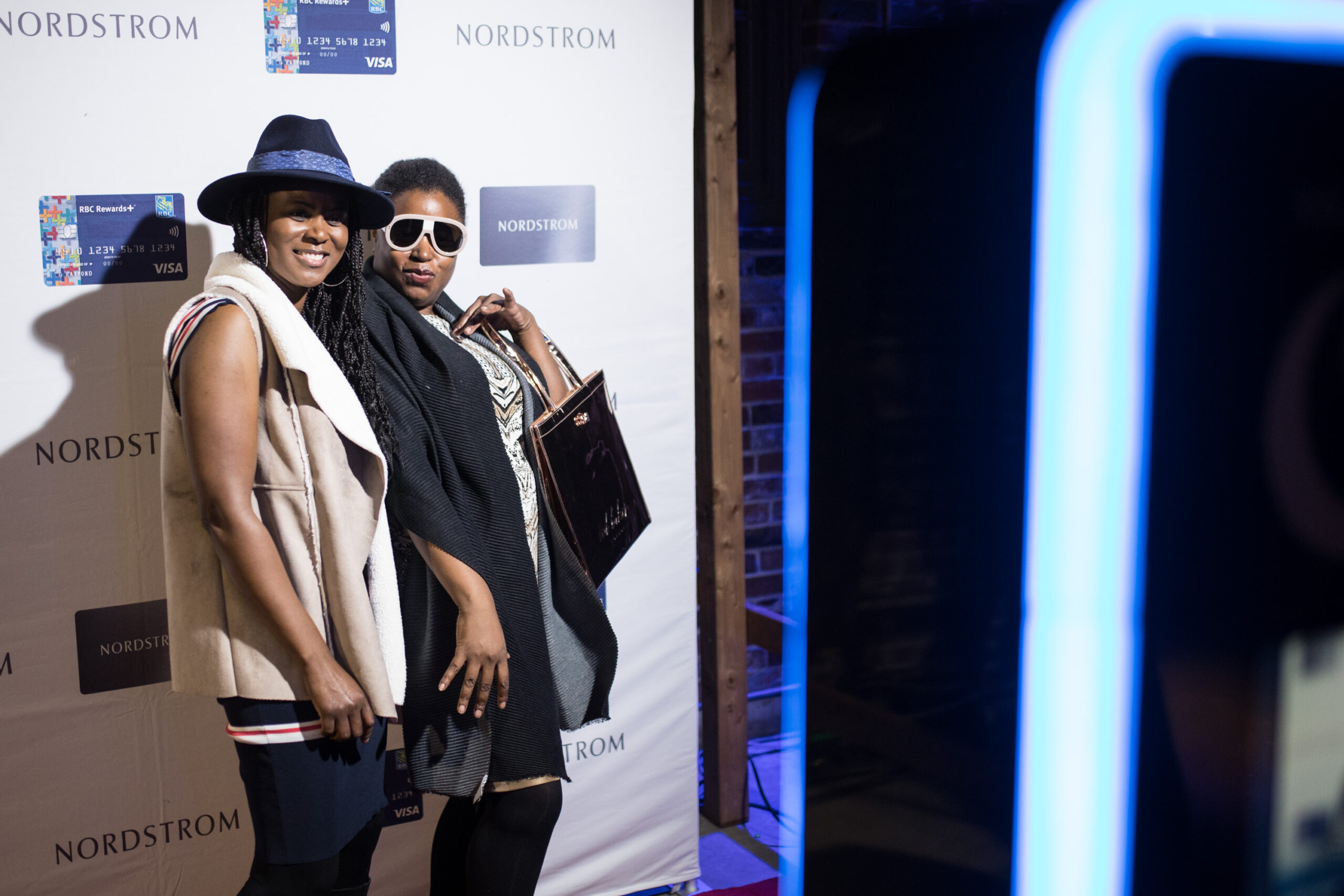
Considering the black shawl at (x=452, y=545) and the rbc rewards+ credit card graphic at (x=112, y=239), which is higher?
the rbc rewards+ credit card graphic at (x=112, y=239)

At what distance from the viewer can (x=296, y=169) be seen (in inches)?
61.3

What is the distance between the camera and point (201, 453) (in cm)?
142

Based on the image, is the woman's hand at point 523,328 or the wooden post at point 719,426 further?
the wooden post at point 719,426

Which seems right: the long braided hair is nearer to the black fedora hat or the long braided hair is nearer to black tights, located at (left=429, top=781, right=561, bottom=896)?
the black fedora hat

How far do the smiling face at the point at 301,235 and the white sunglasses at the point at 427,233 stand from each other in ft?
0.76

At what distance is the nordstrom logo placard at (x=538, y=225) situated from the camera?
2.21 metres

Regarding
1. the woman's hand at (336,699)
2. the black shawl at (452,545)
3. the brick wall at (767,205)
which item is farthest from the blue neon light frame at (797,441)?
the brick wall at (767,205)

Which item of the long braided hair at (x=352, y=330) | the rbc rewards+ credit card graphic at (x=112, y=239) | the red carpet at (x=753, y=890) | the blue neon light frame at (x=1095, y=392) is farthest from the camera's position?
the red carpet at (x=753, y=890)

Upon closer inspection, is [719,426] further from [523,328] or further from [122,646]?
[122,646]

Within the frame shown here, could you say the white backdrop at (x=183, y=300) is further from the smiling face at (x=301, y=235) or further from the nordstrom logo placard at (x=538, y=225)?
the smiling face at (x=301, y=235)

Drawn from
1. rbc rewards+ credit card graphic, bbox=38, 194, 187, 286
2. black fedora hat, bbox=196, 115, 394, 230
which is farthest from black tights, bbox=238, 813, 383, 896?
rbc rewards+ credit card graphic, bbox=38, 194, 187, 286

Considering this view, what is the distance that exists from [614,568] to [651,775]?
54cm

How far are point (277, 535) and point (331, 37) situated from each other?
1082 millimetres

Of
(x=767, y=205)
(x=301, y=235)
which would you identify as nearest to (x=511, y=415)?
(x=301, y=235)
